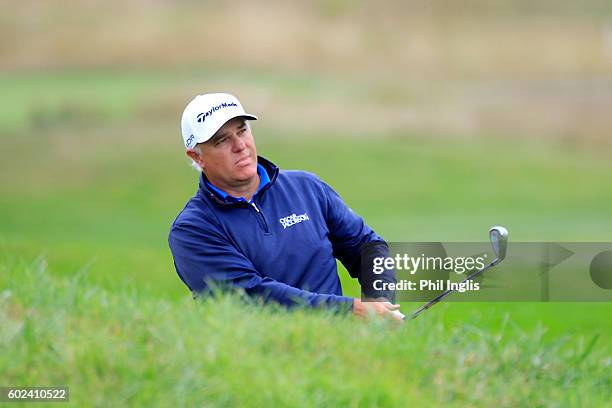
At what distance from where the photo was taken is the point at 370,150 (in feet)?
200

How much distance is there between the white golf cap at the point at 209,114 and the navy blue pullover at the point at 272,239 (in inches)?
9.5

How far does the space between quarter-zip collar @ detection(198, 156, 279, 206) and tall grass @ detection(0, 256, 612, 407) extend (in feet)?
2.49

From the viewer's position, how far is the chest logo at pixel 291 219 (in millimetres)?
5910

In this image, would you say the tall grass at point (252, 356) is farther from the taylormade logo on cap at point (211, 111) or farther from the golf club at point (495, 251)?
the taylormade logo on cap at point (211, 111)

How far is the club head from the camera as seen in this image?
548 cm

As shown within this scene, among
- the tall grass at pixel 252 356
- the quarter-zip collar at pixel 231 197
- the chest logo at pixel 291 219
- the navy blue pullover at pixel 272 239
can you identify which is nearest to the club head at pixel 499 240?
the tall grass at pixel 252 356

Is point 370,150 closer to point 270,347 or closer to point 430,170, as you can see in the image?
point 430,170

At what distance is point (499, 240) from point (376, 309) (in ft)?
2.26

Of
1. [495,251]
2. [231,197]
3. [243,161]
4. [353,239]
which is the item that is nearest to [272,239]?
[231,197]

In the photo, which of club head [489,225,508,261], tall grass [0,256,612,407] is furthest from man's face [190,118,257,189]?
club head [489,225,508,261]

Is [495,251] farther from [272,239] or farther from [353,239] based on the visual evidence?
[272,239]

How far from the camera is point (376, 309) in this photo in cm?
530

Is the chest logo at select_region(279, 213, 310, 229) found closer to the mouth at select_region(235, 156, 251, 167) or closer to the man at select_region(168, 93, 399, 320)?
Answer: the man at select_region(168, 93, 399, 320)

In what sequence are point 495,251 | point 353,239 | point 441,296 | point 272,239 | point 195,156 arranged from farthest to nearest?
point 353,239, point 195,156, point 272,239, point 495,251, point 441,296
